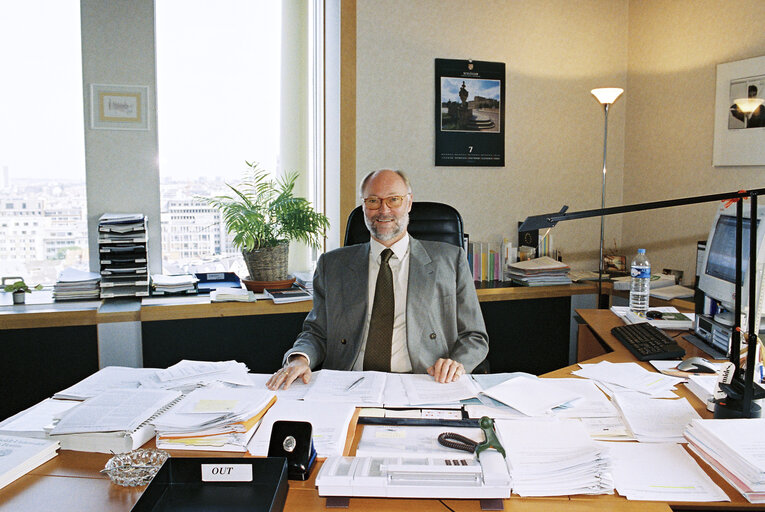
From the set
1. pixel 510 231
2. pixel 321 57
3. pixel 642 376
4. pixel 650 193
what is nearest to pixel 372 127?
pixel 321 57

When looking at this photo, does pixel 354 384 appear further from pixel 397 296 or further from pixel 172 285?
pixel 172 285

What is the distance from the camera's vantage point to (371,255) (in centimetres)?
232

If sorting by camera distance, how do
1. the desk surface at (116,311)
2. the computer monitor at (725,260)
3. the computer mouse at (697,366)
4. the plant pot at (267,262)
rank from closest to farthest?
the computer mouse at (697,366) < the computer monitor at (725,260) < the desk surface at (116,311) < the plant pot at (267,262)

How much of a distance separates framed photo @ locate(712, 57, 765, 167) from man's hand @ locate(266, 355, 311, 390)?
8.25 feet

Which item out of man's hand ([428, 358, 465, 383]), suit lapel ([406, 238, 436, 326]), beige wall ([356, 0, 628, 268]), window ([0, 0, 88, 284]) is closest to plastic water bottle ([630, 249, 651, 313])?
beige wall ([356, 0, 628, 268])

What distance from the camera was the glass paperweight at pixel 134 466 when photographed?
124 cm

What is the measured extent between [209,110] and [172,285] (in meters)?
1.07

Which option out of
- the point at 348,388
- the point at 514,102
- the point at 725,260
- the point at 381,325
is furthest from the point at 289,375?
the point at 514,102

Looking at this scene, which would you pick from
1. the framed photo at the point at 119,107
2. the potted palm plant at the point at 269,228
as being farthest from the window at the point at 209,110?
the potted palm plant at the point at 269,228

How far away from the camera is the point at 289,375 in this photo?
1.78 m

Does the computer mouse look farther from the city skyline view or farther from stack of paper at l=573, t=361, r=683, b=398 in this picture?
the city skyline view

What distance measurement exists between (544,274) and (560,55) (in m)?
1.40

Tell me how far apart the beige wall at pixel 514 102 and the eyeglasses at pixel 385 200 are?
1291mm

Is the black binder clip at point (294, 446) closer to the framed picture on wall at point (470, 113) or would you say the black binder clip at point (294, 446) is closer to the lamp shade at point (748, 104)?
the framed picture on wall at point (470, 113)
